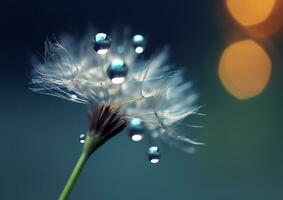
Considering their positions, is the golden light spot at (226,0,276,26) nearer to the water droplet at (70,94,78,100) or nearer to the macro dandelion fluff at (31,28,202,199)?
the macro dandelion fluff at (31,28,202,199)

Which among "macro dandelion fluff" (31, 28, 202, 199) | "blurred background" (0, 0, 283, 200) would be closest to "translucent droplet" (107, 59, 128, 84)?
"macro dandelion fluff" (31, 28, 202, 199)

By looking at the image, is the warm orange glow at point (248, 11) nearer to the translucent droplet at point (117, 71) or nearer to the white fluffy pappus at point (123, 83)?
the white fluffy pappus at point (123, 83)

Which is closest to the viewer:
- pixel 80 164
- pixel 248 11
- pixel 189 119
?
pixel 80 164

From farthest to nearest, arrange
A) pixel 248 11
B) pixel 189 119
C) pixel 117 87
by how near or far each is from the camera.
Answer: pixel 248 11 → pixel 189 119 → pixel 117 87

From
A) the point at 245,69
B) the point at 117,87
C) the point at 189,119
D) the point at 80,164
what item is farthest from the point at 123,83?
the point at 245,69

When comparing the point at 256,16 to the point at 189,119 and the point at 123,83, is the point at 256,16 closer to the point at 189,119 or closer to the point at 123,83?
the point at 189,119

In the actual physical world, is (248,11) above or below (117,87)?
above
